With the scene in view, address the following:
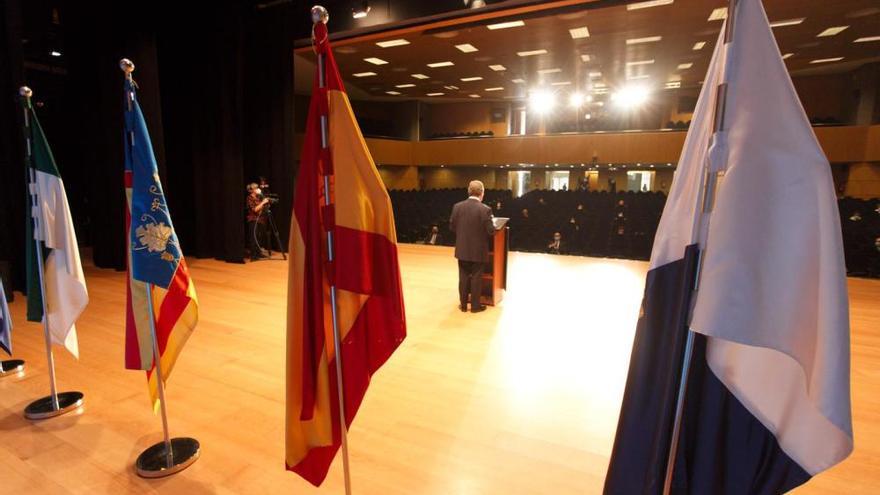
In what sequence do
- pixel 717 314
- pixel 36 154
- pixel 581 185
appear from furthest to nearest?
pixel 581 185, pixel 36 154, pixel 717 314

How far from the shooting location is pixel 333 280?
1625 mm

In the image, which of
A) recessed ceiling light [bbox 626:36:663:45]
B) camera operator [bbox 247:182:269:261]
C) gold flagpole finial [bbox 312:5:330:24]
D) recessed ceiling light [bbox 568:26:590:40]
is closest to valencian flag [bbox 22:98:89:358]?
gold flagpole finial [bbox 312:5:330:24]

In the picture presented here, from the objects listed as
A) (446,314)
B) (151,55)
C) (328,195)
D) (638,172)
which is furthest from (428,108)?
(328,195)

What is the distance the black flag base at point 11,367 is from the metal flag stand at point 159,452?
1.91m

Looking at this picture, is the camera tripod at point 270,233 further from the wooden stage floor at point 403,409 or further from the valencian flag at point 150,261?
the valencian flag at point 150,261

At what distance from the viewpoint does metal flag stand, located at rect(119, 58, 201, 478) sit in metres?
2.15

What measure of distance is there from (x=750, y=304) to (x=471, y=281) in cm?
410

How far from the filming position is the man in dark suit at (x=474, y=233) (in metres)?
4.74

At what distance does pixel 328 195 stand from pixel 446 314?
351 centimetres

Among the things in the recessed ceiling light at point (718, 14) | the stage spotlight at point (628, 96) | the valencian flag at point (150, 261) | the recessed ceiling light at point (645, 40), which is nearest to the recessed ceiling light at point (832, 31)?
the recessed ceiling light at point (718, 14)

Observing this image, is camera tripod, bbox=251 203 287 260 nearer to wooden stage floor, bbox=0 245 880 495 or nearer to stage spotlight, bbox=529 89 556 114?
wooden stage floor, bbox=0 245 880 495

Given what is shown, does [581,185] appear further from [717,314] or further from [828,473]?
[717,314]

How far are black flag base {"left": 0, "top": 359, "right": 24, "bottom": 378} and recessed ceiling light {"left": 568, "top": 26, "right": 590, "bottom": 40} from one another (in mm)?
9113

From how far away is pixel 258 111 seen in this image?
27.8ft
